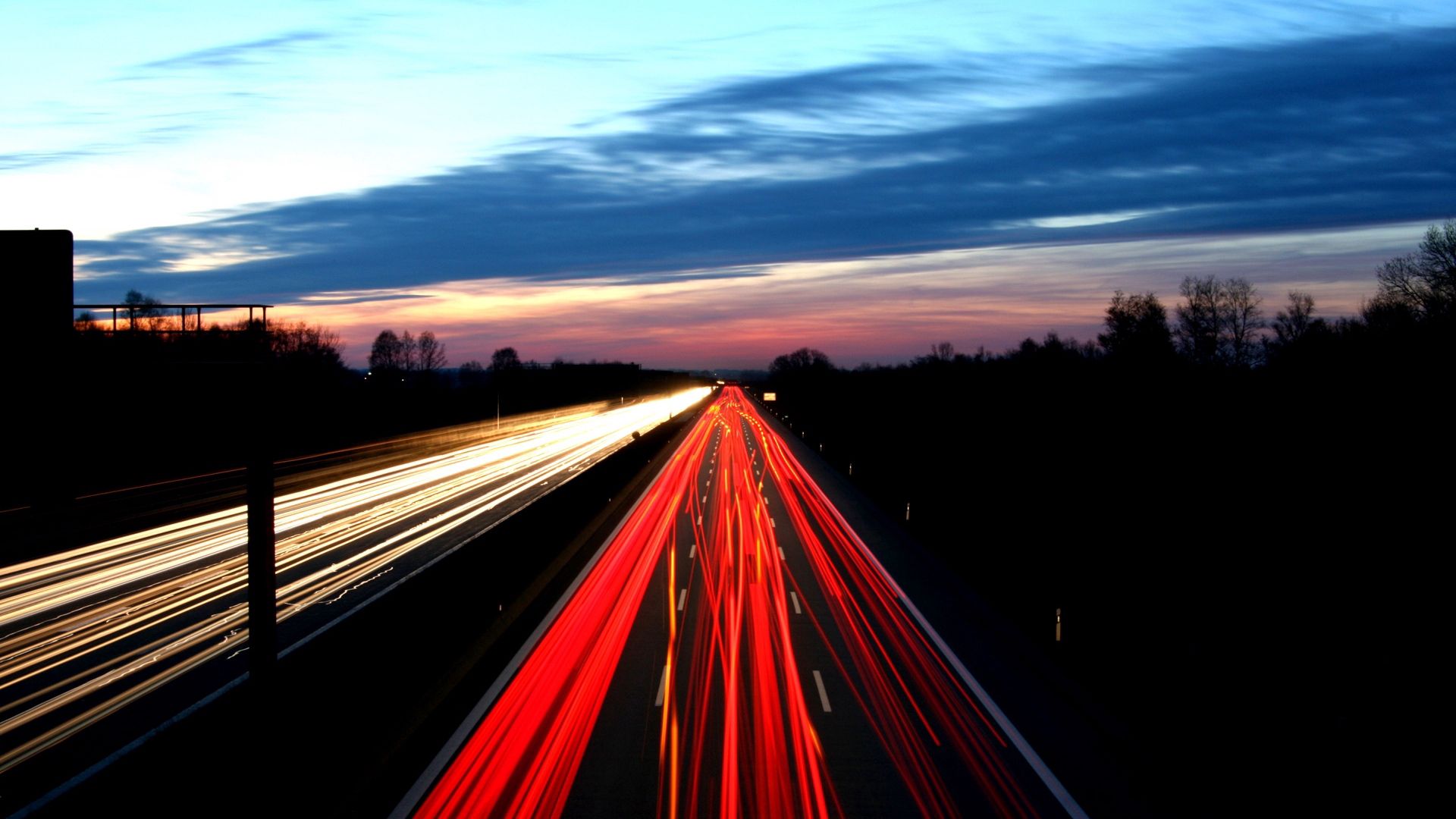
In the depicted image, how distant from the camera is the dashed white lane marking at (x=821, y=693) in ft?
43.4

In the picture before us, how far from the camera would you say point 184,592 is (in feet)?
63.9

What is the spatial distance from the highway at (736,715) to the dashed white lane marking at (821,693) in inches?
1.5

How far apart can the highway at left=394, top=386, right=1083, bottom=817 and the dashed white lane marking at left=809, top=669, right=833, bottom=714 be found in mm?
38

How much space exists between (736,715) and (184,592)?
12.5 meters

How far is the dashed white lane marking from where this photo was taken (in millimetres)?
13219

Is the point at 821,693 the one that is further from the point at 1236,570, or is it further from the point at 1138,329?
the point at 1138,329

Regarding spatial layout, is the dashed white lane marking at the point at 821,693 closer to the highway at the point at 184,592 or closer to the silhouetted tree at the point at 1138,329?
the highway at the point at 184,592

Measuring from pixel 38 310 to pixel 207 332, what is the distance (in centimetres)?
946

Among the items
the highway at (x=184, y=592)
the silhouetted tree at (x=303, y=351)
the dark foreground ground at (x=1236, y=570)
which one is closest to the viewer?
the dark foreground ground at (x=1236, y=570)

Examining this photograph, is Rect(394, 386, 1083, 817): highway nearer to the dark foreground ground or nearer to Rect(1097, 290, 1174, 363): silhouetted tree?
the dark foreground ground

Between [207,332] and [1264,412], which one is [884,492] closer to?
[1264,412]

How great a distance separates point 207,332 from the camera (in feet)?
55.3

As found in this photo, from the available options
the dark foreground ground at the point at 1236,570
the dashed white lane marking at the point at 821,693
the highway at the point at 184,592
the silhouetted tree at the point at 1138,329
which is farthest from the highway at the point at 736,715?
the silhouetted tree at the point at 1138,329

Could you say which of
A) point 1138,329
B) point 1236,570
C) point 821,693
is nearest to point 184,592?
point 821,693
